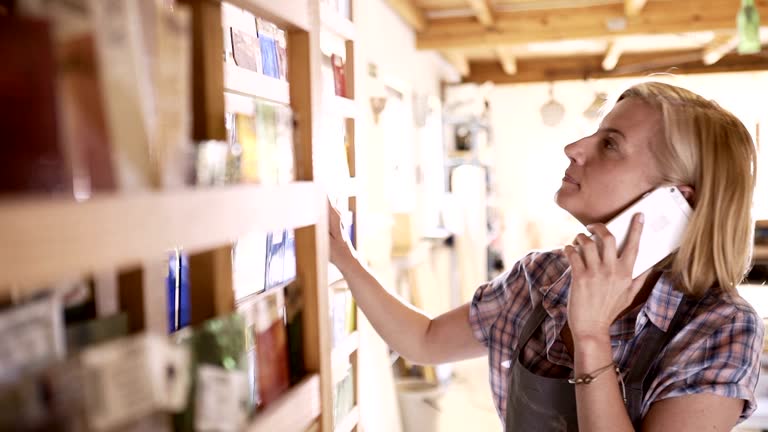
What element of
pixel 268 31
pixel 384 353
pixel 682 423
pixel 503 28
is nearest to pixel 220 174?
pixel 268 31

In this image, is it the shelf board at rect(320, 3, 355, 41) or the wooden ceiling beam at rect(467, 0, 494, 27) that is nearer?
the shelf board at rect(320, 3, 355, 41)

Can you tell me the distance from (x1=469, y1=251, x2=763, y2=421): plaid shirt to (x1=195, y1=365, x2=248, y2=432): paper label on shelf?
840 millimetres

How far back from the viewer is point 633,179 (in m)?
1.34

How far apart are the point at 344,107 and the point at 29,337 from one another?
1.19 meters

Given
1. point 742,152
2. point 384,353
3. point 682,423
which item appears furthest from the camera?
point 384,353

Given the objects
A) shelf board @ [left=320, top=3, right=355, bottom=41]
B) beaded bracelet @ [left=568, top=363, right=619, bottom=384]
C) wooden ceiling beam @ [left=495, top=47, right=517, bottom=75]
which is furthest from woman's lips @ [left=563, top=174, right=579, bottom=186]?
wooden ceiling beam @ [left=495, top=47, right=517, bottom=75]

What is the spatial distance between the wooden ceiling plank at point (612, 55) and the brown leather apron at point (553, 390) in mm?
A: 4928

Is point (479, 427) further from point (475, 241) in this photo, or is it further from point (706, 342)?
point (706, 342)

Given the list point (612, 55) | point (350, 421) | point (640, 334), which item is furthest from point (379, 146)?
point (612, 55)

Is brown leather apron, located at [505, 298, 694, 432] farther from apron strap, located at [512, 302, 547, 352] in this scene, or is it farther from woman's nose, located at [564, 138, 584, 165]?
woman's nose, located at [564, 138, 584, 165]

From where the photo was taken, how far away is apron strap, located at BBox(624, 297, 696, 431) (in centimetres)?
127

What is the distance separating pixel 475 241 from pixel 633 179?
4.75m

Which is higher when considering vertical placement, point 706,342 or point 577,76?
point 577,76

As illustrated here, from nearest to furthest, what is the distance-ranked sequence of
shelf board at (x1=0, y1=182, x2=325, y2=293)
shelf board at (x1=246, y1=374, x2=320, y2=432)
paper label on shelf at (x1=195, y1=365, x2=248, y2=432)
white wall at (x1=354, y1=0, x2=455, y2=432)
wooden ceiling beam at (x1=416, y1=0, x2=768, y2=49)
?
shelf board at (x1=0, y1=182, x2=325, y2=293) → paper label on shelf at (x1=195, y1=365, x2=248, y2=432) → shelf board at (x1=246, y1=374, x2=320, y2=432) → white wall at (x1=354, y1=0, x2=455, y2=432) → wooden ceiling beam at (x1=416, y1=0, x2=768, y2=49)
